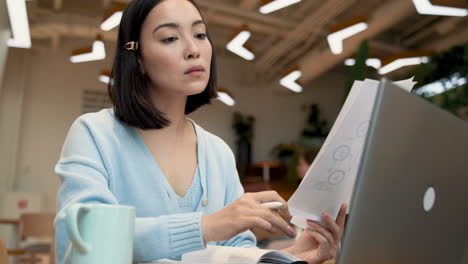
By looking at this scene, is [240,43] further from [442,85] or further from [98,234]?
Answer: [98,234]

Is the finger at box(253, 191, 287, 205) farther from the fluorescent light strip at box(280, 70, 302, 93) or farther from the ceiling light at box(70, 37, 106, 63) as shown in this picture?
the fluorescent light strip at box(280, 70, 302, 93)

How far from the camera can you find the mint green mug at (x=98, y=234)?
0.57 metres

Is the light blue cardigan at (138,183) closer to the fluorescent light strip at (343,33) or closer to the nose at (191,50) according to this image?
the nose at (191,50)

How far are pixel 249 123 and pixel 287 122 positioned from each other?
100 centimetres

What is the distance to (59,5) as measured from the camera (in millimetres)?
7145

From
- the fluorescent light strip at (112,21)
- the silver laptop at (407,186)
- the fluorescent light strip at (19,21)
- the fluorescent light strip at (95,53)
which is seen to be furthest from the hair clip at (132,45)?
the fluorescent light strip at (95,53)

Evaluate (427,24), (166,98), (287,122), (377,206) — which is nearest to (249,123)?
(287,122)

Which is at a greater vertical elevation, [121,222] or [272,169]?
[121,222]

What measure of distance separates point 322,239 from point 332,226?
37mm

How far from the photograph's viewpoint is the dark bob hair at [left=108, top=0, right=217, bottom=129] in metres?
1.04

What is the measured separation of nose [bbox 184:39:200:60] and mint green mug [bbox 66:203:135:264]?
1.66ft

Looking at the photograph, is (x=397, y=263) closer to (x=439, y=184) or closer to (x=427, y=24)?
(x=439, y=184)

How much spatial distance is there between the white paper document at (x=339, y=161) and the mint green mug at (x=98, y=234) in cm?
29

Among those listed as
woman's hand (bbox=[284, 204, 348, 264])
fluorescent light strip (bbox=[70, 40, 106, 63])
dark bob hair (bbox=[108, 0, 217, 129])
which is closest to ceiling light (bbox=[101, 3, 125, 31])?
fluorescent light strip (bbox=[70, 40, 106, 63])
